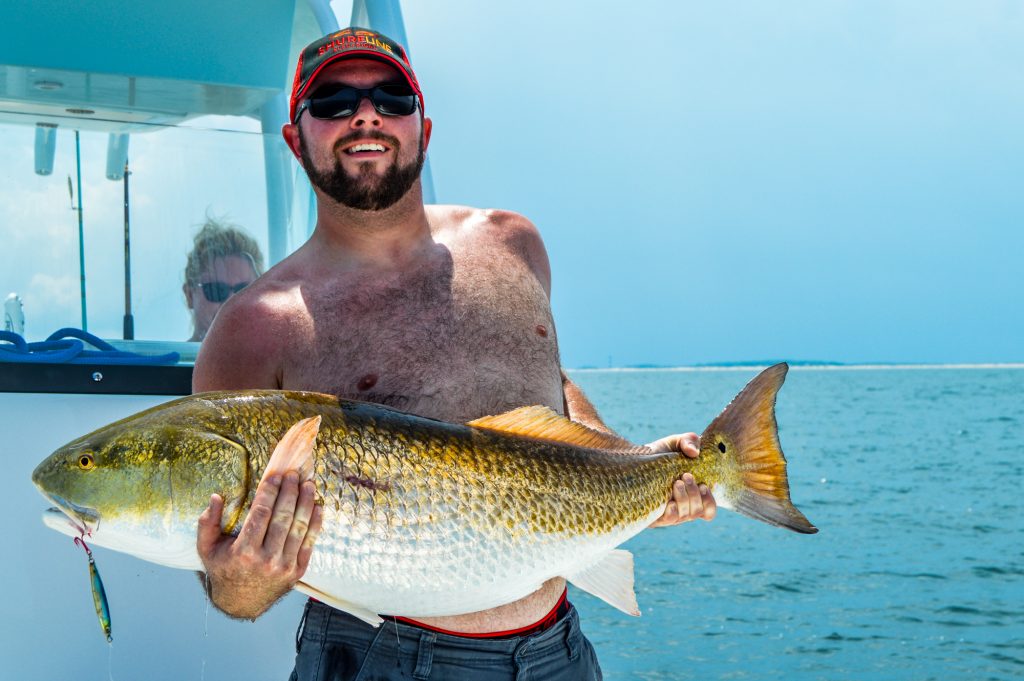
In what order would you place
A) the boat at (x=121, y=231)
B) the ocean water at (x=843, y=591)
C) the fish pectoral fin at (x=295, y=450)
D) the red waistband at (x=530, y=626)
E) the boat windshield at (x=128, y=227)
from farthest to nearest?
the ocean water at (x=843, y=591)
the boat windshield at (x=128, y=227)
the boat at (x=121, y=231)
the red waistband at (x=530, y=626)
the fish pectoral fin at (x=295, y=450)

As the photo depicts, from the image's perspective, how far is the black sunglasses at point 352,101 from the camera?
111 inches

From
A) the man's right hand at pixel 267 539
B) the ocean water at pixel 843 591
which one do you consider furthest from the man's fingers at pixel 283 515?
the ocean water at pixel 843 591

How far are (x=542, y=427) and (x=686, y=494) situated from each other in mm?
471

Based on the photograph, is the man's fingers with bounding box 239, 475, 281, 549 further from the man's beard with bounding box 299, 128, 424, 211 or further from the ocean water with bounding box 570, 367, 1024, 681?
the ocean water with bounding box 570, 367, 1024, 681

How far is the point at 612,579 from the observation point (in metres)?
2.66

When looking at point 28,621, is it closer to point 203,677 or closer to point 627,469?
point 203,677

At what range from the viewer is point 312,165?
289 cm

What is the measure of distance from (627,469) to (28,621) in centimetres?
227

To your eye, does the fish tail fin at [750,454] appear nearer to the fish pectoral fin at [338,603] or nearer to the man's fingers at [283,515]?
the fish pectoral fin at [338,603]

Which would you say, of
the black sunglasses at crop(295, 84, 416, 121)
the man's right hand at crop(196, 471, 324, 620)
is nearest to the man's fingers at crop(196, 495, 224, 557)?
the man's right hand at crop(196, 471, 324, 620)

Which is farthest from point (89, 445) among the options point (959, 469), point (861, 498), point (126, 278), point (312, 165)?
point (959, 469)

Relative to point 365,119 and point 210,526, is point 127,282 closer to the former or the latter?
point 365,119

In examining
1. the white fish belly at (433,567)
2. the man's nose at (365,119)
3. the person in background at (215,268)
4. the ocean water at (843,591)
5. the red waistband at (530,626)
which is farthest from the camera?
the ocean water at (843,591)

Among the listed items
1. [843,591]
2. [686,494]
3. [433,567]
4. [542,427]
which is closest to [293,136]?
[542,427]
